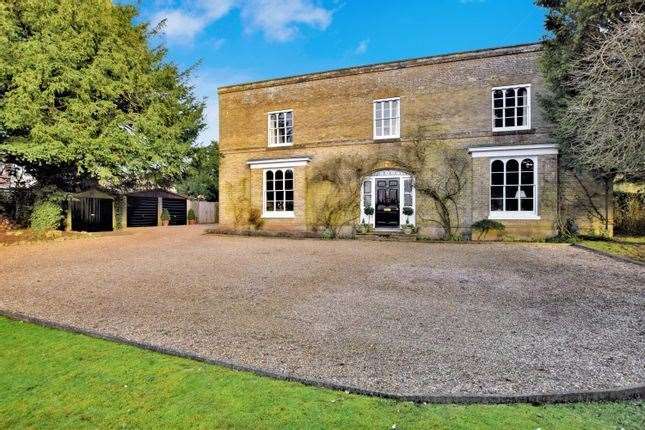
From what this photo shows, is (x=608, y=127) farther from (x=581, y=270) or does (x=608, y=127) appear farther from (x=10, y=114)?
(x=10, y=114)

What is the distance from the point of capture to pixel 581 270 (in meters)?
8.49

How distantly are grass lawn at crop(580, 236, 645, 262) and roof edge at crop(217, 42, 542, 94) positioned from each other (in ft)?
23.8

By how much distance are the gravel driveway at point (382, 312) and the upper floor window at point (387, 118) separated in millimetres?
7466

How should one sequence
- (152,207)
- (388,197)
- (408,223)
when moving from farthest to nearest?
(152,207), (388,197), (408,223)

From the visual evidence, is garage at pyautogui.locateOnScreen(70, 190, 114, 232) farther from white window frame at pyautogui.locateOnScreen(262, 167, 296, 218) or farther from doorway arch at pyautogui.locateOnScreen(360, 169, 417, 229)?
doorway arch at pyautogui.locateOnScreen(360, 169, 417, 229)

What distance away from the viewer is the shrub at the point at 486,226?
14.6m

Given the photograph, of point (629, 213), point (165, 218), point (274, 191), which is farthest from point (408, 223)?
point (165, 218)

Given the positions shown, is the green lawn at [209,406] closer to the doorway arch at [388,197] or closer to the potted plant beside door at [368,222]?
the potted plant beside door at [368,222]

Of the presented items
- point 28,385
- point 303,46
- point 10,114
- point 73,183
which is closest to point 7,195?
point 73,183

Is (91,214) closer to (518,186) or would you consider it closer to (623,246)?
(518,186)

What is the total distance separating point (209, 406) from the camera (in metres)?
2.96

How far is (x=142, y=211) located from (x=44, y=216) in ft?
38.7

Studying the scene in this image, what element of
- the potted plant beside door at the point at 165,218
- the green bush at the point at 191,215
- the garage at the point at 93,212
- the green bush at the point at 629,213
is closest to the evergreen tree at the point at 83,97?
the garage at the point at 93,212

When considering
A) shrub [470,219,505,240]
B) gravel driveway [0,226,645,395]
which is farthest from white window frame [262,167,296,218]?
shrub [470,219,505,240]
